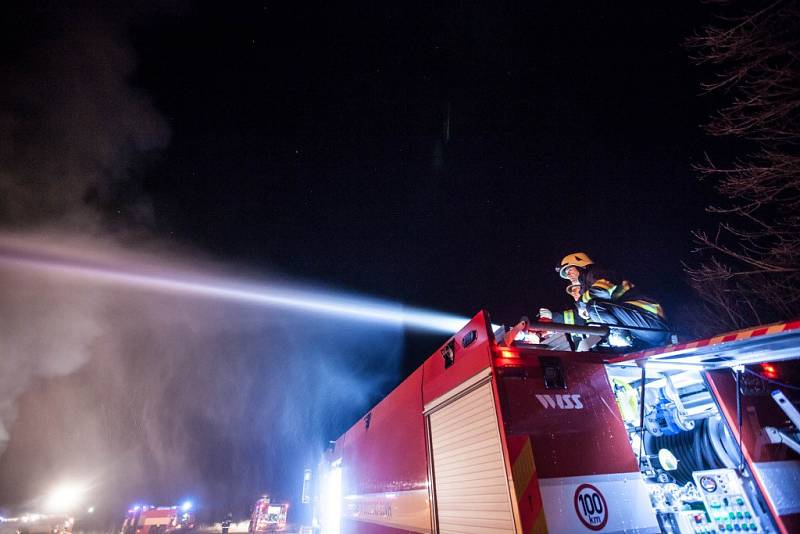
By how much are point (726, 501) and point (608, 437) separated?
101 centimetres

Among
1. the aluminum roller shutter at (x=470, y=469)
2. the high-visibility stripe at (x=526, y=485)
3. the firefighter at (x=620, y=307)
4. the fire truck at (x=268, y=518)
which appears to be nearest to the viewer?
the high-visibility stripe at (x=526, y=485)

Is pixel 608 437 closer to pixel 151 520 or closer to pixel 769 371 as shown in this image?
pixel 769 371

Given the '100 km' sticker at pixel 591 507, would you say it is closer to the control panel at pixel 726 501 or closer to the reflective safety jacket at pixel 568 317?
the control panel at pixel 726 501

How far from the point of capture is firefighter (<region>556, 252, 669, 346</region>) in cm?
419

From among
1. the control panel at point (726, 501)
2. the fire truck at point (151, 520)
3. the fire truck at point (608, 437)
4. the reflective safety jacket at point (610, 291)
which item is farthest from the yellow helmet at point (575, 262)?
the fire truck at point (151, 520)

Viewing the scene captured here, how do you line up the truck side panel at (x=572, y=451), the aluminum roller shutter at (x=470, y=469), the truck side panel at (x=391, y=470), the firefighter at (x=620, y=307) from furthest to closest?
the truck side panel at (x=391, y=470) → the firefighter at (x=620, y=307) → the aluminum roller shutter at (x=470, y=469) → the truck side panel at (x=572, y=451)

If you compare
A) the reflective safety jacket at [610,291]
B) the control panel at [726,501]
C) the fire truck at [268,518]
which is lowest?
the fire truck at [268,518]

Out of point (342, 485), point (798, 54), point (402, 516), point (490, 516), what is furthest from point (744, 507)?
point (342, 485)

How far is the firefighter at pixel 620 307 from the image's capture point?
13.8 feet

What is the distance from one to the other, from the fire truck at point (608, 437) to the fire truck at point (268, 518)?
23.7 metres

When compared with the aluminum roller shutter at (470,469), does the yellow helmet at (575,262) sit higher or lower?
higher

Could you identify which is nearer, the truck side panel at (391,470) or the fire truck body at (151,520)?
the truck side panel at (391,470)

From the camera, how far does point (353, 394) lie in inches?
1188

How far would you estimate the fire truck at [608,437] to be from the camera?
2809 millimetres
